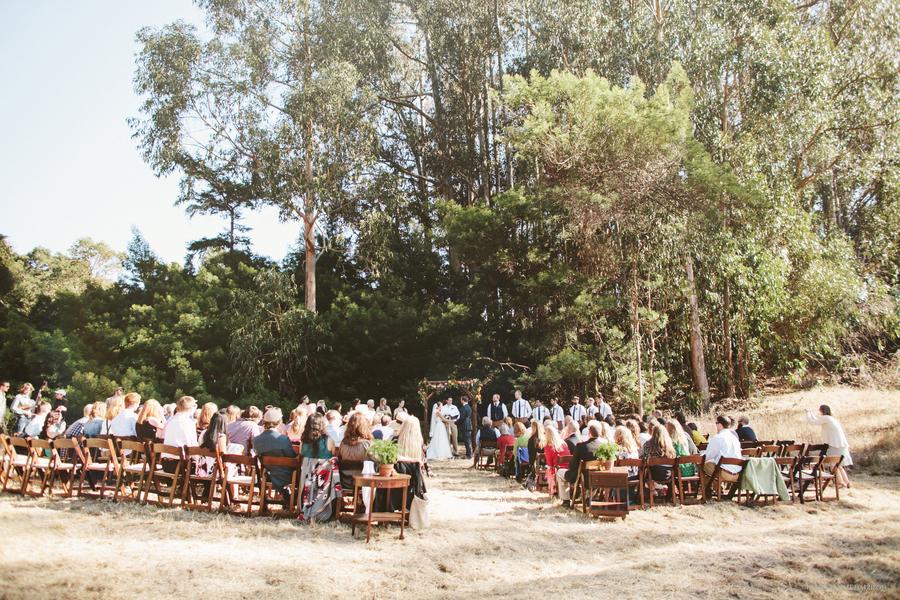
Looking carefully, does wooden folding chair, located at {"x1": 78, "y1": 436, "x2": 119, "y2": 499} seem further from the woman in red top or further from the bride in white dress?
the bride in white dress

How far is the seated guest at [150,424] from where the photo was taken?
940cm

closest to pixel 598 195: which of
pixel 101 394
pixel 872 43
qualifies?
pixel 872 43

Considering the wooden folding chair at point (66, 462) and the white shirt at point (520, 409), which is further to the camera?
the white shirt at point (520, 409)

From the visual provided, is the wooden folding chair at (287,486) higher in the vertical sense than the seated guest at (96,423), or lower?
lower

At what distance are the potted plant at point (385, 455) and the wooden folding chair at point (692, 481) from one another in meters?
4.23

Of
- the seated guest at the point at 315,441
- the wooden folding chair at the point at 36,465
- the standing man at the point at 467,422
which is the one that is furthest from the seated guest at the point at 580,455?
the standing man at the point at 467,422

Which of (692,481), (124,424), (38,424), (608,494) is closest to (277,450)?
(124,424)

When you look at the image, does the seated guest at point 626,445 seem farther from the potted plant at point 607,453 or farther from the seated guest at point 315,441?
the seated guest at point 315,441

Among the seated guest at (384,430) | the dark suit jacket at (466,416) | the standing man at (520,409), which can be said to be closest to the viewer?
the seated guest at (384,430)

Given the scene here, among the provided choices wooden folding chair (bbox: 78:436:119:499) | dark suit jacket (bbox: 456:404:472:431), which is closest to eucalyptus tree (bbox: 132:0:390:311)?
dark suit jacket (bbox: 456:404:472:431)

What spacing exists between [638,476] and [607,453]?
1194mm

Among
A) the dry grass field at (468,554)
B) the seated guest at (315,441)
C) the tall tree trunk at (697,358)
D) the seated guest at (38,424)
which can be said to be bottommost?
the dry grass field at (468,554)

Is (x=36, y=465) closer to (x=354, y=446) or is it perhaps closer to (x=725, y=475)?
(x=354, y=446)

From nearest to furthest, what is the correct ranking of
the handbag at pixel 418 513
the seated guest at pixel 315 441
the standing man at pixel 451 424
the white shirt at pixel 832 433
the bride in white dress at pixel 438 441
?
the handbag at pixel 418 513 → the seated guest at pixel 315 441 → the white shirt at pixel 832 433 → the bride in white dress at pixel 438 441 → the standing man at pixel 451 424
